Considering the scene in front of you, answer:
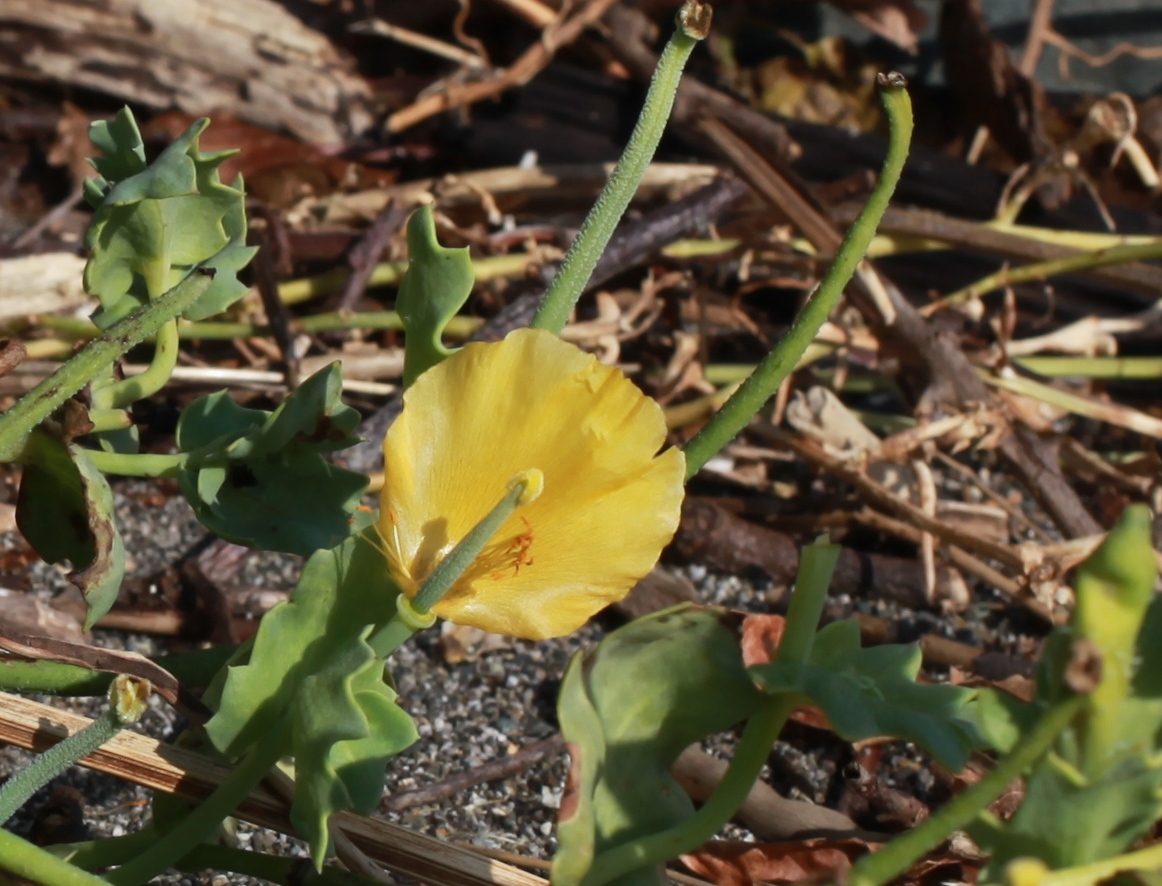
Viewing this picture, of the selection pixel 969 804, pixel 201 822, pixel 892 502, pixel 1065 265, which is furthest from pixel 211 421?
pixel 1065 265

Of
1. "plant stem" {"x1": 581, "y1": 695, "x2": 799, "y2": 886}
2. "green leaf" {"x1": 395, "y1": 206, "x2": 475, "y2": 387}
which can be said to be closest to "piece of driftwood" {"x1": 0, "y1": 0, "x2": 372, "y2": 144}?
"green leaf" {"x1": 395, "y1": 206, "x2": 475, "y2": 387}

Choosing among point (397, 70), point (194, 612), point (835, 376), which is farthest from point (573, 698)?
point (397, 70)

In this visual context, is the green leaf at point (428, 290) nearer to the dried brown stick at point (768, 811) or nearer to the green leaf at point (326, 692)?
the green leaf at point (326, 692)

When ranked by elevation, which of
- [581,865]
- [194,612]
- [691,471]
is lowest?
[194,612]

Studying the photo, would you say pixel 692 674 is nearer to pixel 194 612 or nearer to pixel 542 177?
pixel 194 612

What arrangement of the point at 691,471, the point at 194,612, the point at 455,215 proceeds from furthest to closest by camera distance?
the point at 455,215
the point at 194,612
the point at 691,471

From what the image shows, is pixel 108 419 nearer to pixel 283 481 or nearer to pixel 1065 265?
pixel 283 481

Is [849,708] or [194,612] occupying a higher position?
[849,708]
